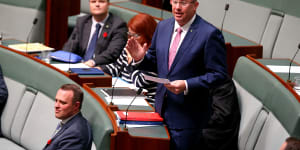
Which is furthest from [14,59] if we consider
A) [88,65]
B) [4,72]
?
[88,65]

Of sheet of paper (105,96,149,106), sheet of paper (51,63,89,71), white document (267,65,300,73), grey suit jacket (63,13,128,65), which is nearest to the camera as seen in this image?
sheet of paper (105,96,149,106)

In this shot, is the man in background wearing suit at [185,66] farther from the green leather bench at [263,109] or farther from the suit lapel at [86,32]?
the suit lapel at [86,32]

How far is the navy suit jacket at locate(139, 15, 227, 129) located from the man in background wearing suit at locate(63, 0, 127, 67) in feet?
3.79

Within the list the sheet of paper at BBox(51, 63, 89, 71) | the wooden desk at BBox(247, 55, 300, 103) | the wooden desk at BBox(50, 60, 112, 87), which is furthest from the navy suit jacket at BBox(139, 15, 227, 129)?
the sheet of paper at BBox(51, 63, 89, 71)

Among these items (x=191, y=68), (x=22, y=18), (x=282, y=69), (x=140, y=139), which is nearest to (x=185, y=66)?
(x=191, y=68)

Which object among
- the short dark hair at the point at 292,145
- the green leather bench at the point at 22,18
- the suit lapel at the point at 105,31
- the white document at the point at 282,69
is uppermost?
the short dark hair at the point at 292,145

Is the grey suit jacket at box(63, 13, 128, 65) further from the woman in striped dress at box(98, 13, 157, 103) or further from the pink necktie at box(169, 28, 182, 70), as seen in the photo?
the pink necktie at box(169, 28, 182, 70)

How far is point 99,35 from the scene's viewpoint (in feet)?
10.5

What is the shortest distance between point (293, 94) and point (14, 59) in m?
1.55

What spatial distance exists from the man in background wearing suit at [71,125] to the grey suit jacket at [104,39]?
3.31 feet

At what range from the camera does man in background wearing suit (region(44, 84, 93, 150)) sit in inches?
75.9

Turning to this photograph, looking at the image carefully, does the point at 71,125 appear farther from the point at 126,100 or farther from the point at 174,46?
the point at 174,46

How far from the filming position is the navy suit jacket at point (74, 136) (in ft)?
6.31

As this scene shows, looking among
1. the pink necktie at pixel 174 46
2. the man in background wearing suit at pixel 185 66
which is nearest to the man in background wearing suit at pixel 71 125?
the man in background wearing suit at pixel 185 66
